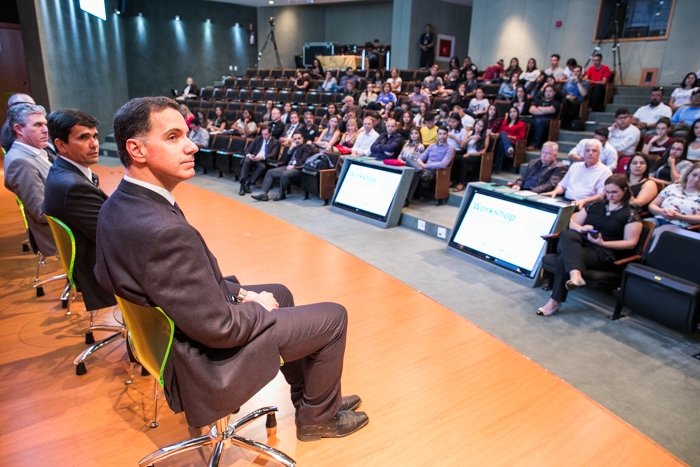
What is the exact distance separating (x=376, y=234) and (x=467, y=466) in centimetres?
319

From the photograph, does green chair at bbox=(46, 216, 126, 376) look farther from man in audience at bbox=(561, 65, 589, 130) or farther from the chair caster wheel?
man in audience at bbox=(561, 65, 589, 130)

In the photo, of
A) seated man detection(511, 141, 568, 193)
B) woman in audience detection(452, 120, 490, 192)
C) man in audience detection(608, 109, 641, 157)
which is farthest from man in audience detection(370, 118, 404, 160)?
man in audience detection(608, 109, 641, 157)

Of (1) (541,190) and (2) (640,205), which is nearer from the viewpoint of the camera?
(2) (640,205)

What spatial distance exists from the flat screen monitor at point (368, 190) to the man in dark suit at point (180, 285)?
3.58 metres

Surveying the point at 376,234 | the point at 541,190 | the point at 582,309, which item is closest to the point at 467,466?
the point at 582,309

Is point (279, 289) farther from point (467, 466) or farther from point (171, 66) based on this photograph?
point (171, 66)

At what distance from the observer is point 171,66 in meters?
13.6

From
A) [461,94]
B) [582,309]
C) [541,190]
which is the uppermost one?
[461,94]

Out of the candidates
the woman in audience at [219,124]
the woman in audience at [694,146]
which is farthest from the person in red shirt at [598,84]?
the woman in audience at [219,124]

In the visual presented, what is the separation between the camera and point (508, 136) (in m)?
6.30

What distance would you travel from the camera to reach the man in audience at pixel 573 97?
710cm

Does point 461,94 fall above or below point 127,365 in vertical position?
above

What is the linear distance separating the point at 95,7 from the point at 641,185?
37.9 ft

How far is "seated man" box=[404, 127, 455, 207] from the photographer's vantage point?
5.42 m
